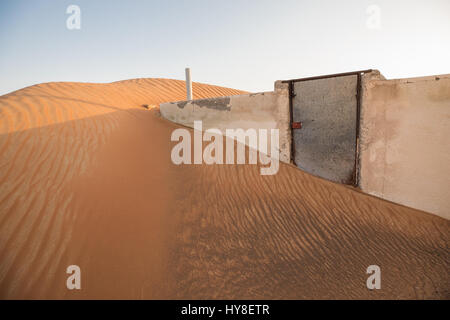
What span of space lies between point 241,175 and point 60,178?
133 inches

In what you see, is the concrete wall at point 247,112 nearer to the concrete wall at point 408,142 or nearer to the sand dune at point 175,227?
the sand dune at point 175,227

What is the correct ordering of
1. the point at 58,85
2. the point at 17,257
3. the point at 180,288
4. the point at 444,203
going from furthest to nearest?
the point at 58,85
the point at 444,203
the point at 180,288
the point at 17,257

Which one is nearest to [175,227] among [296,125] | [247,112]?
[247,112]

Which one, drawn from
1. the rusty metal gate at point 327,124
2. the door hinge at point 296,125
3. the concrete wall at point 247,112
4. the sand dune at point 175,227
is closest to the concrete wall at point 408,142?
the rusty metal gate at point 327,124

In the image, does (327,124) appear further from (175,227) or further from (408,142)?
(175,227)

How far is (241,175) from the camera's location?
4902 millimetres

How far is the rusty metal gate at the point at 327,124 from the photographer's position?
467 cm

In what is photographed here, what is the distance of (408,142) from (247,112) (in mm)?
3453

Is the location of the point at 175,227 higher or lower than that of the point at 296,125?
lower

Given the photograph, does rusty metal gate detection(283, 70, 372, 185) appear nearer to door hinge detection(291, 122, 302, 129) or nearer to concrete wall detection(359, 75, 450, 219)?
door hinge detection(291, 122, 302, 129)

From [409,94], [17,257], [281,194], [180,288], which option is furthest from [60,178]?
A: [409,94]

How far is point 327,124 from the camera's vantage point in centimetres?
494

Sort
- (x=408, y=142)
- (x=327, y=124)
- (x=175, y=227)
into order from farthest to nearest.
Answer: (x=327, y=124) < (x=408, y=142) < (x=175, y=227)
